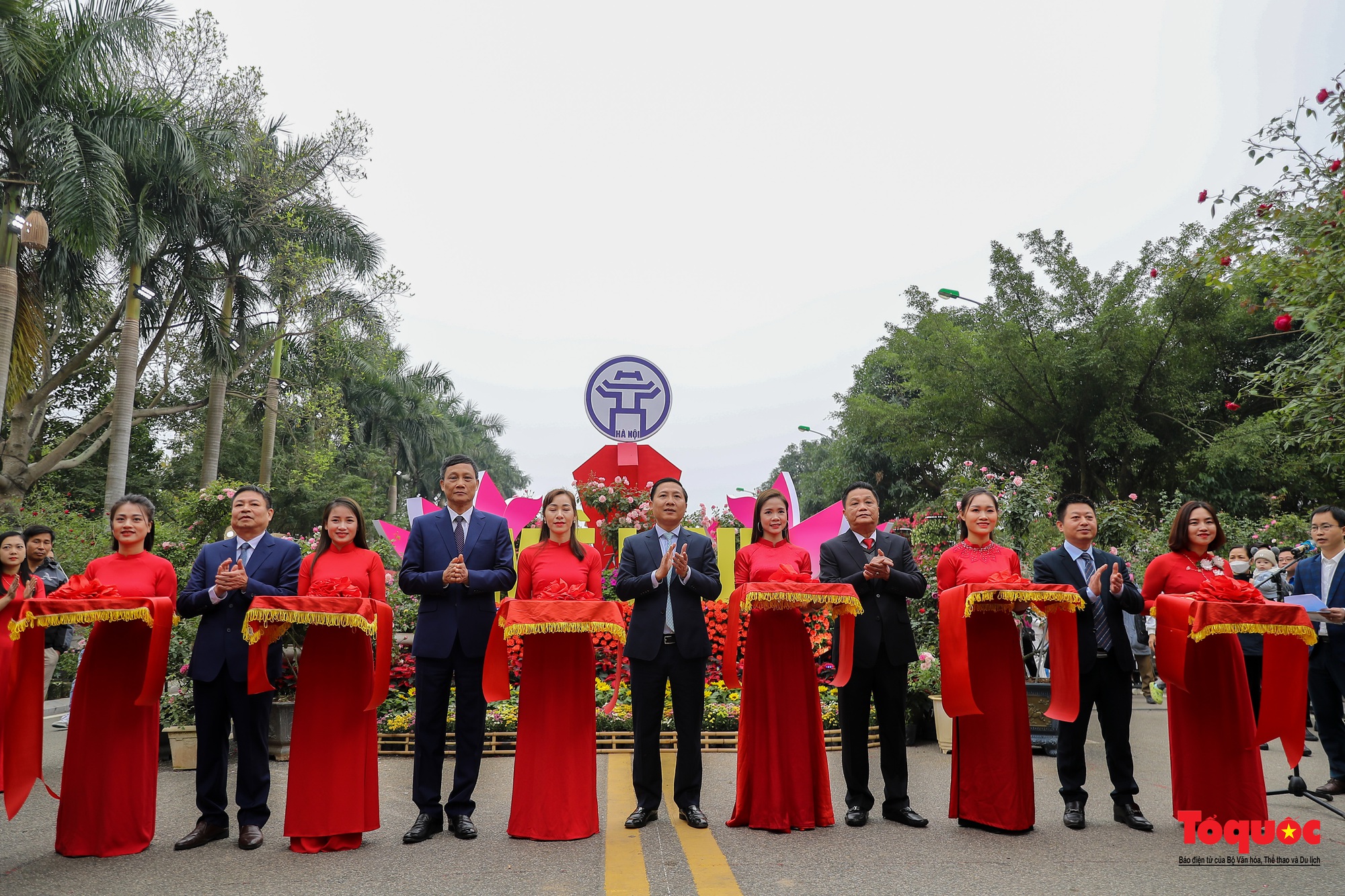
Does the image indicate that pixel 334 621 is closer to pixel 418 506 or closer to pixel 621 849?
pixel 621 849

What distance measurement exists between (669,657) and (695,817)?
91 cm

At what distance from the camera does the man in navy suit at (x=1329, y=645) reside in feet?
20.8

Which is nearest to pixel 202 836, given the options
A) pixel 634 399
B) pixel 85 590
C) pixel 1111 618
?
pixel 85 590

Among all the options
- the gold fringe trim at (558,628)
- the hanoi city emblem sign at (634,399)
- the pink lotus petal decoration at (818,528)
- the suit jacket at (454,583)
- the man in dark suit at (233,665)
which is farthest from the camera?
the hanoi city emblem sign at (634,399)

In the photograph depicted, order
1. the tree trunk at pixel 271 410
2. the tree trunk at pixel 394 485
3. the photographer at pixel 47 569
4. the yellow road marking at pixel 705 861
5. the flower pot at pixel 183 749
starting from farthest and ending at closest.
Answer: the tree trunk at pixel 394 485, the tree trunk at pixel 271 410, the flower pot at pixel 183 749, the photographer at pixel 47 569, the yellow road marking at pixel 705 861

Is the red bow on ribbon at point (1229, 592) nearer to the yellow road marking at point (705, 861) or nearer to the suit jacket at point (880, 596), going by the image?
the suit jacket at point (880, 596)

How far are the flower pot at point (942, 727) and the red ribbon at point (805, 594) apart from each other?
271cm

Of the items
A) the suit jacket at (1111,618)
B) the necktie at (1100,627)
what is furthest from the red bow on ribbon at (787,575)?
the necktie at (1100,627)

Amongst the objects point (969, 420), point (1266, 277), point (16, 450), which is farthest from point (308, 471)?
point (1266, 277)

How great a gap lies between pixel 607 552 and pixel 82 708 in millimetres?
5919

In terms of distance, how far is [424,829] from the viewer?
4.97 meters

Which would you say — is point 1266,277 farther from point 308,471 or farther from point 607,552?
point 308,471

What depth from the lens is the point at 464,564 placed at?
523 cm

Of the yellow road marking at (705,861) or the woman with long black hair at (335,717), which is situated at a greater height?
the woman with long black hair at (335,717)
